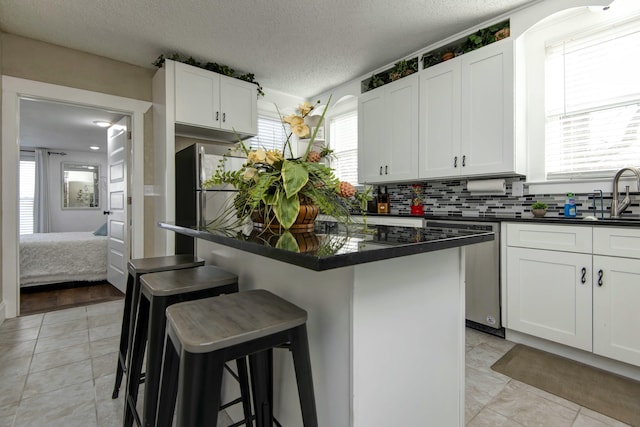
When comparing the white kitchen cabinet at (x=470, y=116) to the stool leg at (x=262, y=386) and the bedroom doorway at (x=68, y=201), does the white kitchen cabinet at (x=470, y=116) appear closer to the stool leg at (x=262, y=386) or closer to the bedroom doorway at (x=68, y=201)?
the stool leg at (x=262, y=386)

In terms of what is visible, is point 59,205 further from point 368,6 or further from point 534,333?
point 534,333

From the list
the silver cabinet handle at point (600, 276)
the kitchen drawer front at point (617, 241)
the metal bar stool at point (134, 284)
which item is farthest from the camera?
the silver cabinet handle at point (600, 276)

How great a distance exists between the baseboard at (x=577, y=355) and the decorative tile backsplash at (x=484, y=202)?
96 centimetres

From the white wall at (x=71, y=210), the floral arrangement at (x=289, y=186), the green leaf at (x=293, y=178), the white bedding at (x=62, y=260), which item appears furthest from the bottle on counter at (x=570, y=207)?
the white wall at (x=71, y=210)

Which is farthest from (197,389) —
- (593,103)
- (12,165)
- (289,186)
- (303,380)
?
(12,165)

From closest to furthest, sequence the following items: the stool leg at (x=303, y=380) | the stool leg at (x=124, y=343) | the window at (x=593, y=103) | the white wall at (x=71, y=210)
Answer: the stool leg at (x=303, y=380), the stool leg at (x=124, y=343), the window at (x=593, y=103), the white wall at (x=71, y=210)

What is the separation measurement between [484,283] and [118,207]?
4.04 m

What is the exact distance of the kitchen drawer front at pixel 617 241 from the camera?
5.91ft

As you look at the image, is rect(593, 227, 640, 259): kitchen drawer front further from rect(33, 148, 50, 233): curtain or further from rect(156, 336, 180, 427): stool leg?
rect(33, 148, 50, 233): curtain

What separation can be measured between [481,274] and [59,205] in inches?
319

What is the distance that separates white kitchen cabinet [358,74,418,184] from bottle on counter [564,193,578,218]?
1.23 m

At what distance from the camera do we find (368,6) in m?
2.48

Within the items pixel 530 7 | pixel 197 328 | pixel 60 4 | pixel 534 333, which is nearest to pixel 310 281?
pixel 197 328

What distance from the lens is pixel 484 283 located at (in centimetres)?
249
